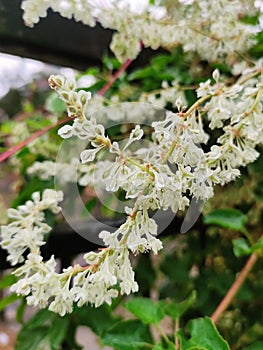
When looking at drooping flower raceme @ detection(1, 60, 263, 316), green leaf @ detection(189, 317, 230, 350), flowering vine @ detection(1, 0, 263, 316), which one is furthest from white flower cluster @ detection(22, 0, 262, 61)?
green leaf @ detection(189, 317, 230, 350)

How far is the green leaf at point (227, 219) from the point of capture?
1.73ft

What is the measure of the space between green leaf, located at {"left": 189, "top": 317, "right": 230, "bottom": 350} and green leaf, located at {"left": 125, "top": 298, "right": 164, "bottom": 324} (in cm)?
6

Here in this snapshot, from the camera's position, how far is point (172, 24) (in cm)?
54

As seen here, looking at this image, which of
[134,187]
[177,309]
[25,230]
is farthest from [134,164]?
[177,309]

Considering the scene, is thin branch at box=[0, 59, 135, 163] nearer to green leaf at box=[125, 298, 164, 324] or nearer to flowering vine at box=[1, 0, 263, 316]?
flowering vine at box=[1, 0, 263, 316]

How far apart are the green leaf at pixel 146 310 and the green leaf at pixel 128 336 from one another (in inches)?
0.7

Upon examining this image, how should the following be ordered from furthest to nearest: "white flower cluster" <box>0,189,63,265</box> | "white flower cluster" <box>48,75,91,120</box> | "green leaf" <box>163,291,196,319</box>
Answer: "green leaf" <box>163,291,196,319</box>, "white flower cluster" <box>0,189,63,265</box>, "white flower cluster" <box>48,75,91,120</box>

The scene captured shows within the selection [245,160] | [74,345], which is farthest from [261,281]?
[245,160]

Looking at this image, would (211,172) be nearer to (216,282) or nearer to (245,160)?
(245,160)

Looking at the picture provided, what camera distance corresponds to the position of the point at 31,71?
1.88 meters

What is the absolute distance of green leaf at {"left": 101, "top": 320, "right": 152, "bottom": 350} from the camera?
17.2 inches

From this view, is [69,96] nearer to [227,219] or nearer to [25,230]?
[25,230]

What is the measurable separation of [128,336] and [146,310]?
0.03 metres

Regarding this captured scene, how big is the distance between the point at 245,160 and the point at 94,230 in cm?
21
